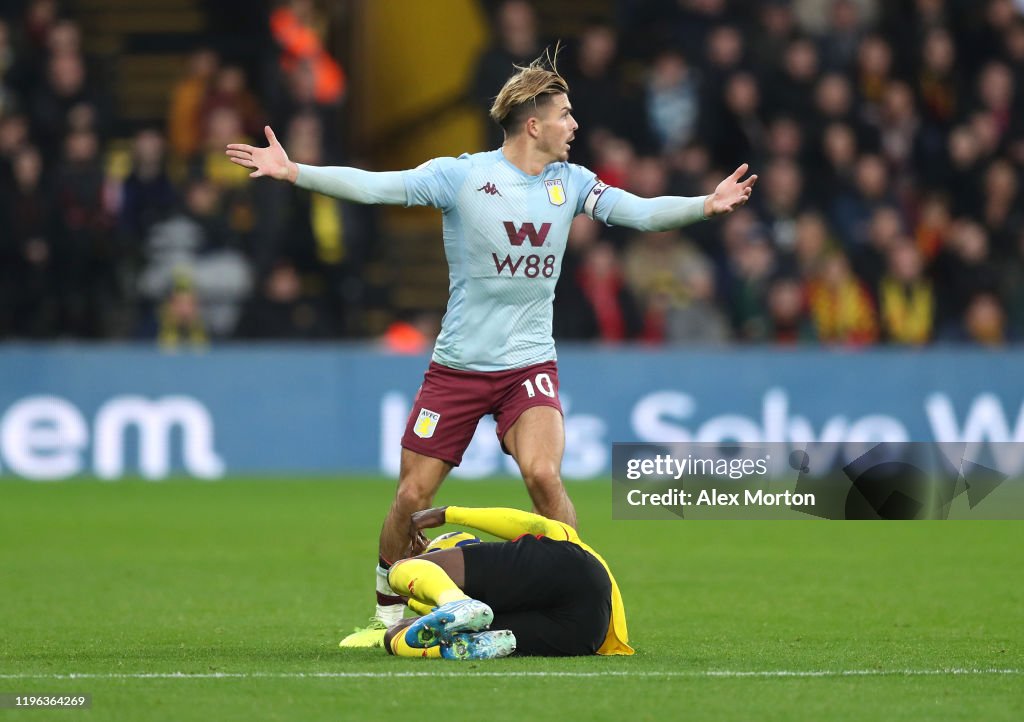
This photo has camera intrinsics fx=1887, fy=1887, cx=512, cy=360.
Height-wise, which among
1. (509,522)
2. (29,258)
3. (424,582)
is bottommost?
(424,582)

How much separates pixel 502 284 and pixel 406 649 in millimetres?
1757

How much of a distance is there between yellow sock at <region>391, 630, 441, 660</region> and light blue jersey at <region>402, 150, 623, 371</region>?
135cm

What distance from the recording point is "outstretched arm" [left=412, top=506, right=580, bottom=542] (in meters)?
8.03

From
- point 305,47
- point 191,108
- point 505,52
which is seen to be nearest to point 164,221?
point 191,108

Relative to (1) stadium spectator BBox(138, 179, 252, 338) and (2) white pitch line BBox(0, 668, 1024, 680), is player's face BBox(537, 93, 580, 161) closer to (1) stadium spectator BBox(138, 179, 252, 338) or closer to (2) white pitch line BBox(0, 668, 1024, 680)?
(2) white pitch line BBox(0, 668, 1024, 680)

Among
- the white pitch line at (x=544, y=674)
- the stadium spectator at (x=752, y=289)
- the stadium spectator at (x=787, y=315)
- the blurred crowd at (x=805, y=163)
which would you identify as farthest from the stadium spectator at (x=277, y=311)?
the white pitch line at (x=544, y=674)

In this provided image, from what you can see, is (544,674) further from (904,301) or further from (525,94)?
(904,301)

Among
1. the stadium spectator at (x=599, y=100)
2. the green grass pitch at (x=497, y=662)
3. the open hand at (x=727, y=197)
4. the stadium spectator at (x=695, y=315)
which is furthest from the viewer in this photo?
the stadium spectator at (x=599, y=100)

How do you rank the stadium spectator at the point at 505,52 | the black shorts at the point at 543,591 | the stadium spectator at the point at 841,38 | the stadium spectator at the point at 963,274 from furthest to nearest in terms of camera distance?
the stadium spectator at the point at 841,38, the stadium spectator at the point at 505,52, the stadium spectator at the point at 963,274, the black shorts at the point at 543,591

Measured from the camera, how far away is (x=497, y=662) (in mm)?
7703

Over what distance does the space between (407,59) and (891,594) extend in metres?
13.9

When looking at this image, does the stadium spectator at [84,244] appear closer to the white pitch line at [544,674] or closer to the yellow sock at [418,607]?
the yellow sock at [418,607]

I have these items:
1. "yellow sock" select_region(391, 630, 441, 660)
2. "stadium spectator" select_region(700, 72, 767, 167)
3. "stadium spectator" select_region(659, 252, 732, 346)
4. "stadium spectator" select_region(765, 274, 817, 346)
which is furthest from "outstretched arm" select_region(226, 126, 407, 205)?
"stadium spectator" select_region(700, 72, 767, 167)

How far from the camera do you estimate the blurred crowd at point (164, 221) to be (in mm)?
17812
